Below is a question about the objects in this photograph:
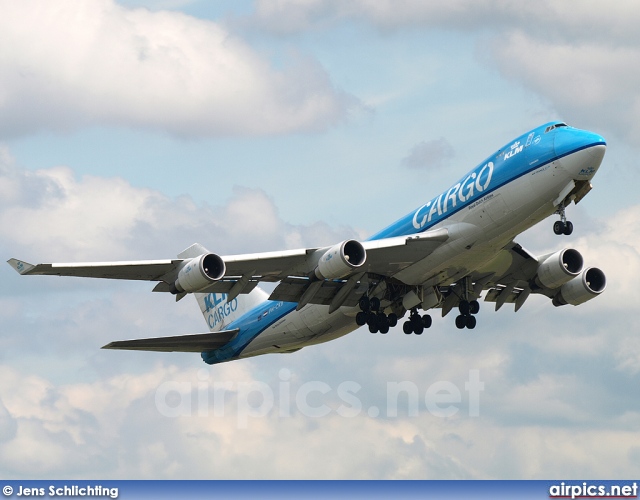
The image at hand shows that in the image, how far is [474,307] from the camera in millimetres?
52656

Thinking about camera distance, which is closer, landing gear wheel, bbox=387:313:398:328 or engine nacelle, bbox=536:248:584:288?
landing gear wheel, bbox=387:313:398:328

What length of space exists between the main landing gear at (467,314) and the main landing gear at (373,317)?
132 inches

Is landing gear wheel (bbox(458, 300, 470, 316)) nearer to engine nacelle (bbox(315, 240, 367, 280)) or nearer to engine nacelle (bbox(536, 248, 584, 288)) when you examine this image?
engine nacelle (bbox(536, 248, 584, 288))

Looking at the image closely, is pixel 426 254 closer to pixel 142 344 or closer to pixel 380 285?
pixel 380 285

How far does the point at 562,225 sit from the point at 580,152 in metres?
2.86

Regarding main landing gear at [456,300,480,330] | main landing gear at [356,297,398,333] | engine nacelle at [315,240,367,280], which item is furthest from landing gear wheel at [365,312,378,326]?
engine nacelle at [315,240,367,280]

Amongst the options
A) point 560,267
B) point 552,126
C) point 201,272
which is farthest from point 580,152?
point 201,272

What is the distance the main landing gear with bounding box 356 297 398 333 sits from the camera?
50.3 metres

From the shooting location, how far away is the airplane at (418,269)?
43844 millimetres

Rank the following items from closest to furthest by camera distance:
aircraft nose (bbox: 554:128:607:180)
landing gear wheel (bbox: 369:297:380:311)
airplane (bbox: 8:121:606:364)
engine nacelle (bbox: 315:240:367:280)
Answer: aircraft nose (bbox: 554:128:607:180) < airplane (bbox: 8:121:606:364) < engine nacelle (bbox: 315:240:367:280) < landing gear wheel (bbox: 369:297:380:311)

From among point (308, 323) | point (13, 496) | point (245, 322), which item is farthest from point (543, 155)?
point (13, 496)

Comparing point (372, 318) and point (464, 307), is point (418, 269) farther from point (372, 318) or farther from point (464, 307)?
point (464, 307)

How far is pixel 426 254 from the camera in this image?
47.1 meters

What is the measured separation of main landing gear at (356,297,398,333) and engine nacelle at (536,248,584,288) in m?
7.06
